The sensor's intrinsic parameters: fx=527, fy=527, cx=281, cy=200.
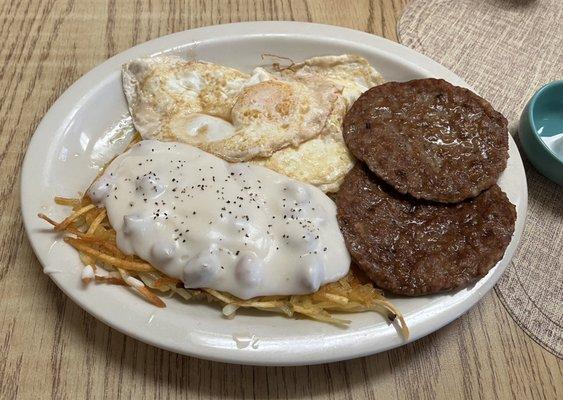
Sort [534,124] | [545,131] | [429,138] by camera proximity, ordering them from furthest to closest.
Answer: [545,131]
[534,124]
[429,138]

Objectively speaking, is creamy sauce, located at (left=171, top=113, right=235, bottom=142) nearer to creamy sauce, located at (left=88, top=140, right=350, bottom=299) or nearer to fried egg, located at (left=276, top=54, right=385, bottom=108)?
creamy sauce, located at (left=88, top=140, right=350, bottom=299)

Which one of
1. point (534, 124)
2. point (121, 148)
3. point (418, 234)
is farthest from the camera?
point (534, 124)

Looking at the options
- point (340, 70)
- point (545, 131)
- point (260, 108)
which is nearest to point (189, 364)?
point (260, 108)

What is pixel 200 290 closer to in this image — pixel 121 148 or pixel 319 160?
pixel 319 160

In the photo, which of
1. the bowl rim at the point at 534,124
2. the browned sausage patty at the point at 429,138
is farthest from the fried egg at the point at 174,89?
the bowl rim at the point at 534,124

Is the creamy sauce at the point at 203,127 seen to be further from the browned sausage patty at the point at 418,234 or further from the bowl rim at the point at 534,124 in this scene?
the bowl rim at the point at 534,124

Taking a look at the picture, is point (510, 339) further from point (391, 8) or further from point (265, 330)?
point (391, 8)

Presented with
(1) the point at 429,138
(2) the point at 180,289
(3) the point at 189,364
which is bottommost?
(3) the point at 189,364

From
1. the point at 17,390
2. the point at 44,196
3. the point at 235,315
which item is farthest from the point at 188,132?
the point at 17,390
